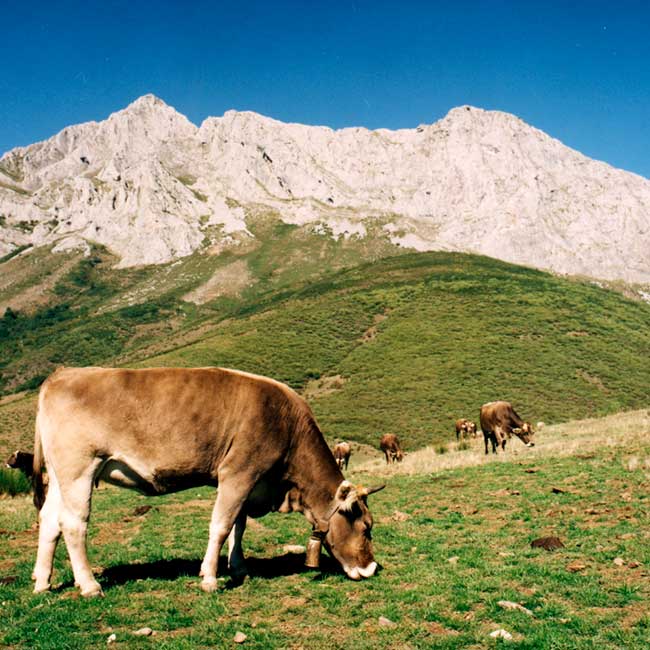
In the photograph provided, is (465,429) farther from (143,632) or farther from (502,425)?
(143,632)

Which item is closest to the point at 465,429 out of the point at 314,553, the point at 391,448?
the point at 391,448

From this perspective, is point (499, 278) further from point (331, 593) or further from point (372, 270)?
point (331, 593)

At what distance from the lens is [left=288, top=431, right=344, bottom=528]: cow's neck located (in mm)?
9430

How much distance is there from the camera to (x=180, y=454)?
27.9 ft

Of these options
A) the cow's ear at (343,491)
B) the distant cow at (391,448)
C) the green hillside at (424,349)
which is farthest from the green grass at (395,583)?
the green hillside at (424,349)

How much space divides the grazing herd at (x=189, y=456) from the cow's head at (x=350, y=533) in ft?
0.05

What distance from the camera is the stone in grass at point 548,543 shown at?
34.1ft

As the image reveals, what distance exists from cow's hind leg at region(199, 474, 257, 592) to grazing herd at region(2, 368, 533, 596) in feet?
0.05

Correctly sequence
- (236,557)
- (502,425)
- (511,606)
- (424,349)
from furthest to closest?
(424,349) → (502,425) → (236,557) → (511,606)

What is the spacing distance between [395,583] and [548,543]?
354 cm

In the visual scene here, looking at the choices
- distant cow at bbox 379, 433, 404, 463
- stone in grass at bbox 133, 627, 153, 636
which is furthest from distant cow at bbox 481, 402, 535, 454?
stone in grass at bbox 133, 627, 153, 636

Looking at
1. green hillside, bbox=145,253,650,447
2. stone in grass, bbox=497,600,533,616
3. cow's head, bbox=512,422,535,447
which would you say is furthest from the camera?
green hillside, bbox=145,253,650,447

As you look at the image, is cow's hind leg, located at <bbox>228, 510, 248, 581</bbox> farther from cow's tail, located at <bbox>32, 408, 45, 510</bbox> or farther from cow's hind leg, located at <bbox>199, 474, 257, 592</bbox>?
cow's tail, located at <bbox>32, 408, 45, 510</bbox>

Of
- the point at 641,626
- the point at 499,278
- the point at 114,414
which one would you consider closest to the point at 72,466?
the point at 114,414
